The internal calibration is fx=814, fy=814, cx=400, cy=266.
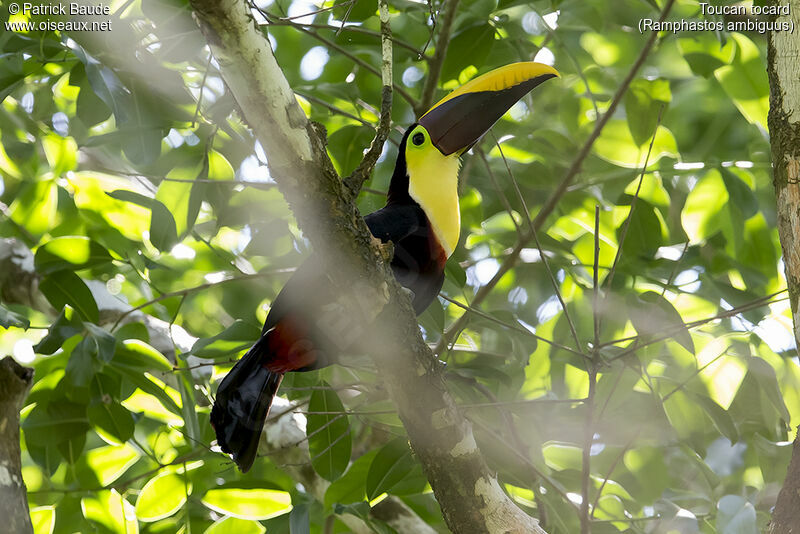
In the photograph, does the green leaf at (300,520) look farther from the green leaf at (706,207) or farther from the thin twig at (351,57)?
the green leaf at (706,207)

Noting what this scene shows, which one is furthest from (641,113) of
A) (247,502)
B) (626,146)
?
(247,502)

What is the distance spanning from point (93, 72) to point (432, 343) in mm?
1590

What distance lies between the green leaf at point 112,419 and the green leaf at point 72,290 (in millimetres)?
308

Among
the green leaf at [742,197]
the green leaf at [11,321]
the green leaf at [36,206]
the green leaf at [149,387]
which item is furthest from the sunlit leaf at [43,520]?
the green leaf at [742,197]

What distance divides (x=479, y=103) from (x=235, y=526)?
5.39 feet

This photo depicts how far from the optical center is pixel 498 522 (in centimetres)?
204

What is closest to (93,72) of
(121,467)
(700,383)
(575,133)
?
(121,467)

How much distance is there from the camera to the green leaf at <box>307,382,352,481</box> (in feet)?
8.75

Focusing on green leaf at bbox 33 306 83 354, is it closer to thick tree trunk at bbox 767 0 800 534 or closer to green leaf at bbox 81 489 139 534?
green leaf at bbox 81 489 139 534

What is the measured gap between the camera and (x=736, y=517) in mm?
1884

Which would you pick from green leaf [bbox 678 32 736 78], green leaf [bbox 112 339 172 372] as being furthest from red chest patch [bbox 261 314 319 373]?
green leaf [bbox 678 32 736 78]

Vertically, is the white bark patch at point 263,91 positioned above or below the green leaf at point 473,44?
below

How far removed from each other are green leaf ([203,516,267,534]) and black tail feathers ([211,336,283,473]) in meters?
0.30

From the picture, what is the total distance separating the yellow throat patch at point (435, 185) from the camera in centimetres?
278
